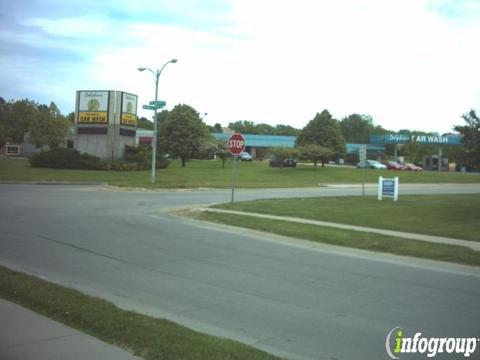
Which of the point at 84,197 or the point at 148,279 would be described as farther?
the point at 84,197

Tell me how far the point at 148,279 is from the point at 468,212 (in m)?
15.5

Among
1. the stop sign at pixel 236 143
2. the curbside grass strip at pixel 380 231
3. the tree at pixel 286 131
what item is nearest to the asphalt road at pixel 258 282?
the curbside grass strip at pixel 380 231

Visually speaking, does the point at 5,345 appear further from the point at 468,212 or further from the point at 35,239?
the point at 468,212

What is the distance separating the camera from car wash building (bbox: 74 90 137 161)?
52219 millimetres

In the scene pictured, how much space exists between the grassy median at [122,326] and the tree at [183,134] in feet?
180

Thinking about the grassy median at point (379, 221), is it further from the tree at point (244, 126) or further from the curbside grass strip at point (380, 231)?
the tree at point (244, 126)

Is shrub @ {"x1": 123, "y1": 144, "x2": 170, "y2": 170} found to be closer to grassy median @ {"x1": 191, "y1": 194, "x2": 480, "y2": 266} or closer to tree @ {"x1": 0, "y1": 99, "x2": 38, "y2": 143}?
grassy median @ {"x1": 191, "y1": 194, "x2": 480, "y2": 266}

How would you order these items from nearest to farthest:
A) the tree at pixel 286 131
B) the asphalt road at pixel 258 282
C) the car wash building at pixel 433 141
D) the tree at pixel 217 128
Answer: the asphalt road at pixel 258 282, the car wash building at pixel 433 141, the tree at pixel 217 128, the tree at pixel 286 131

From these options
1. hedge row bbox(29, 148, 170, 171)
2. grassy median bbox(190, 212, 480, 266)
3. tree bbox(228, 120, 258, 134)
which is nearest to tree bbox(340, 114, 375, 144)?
tree bbox(228, 120, 258, 134)

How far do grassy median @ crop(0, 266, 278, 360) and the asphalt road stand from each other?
576mm

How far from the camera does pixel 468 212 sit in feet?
67.9

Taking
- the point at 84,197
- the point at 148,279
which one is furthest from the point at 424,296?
the point at 84,197

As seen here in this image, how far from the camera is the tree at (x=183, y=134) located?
62.3 m

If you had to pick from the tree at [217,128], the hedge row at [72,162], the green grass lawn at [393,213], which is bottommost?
the green grass lawn at [393,213]
